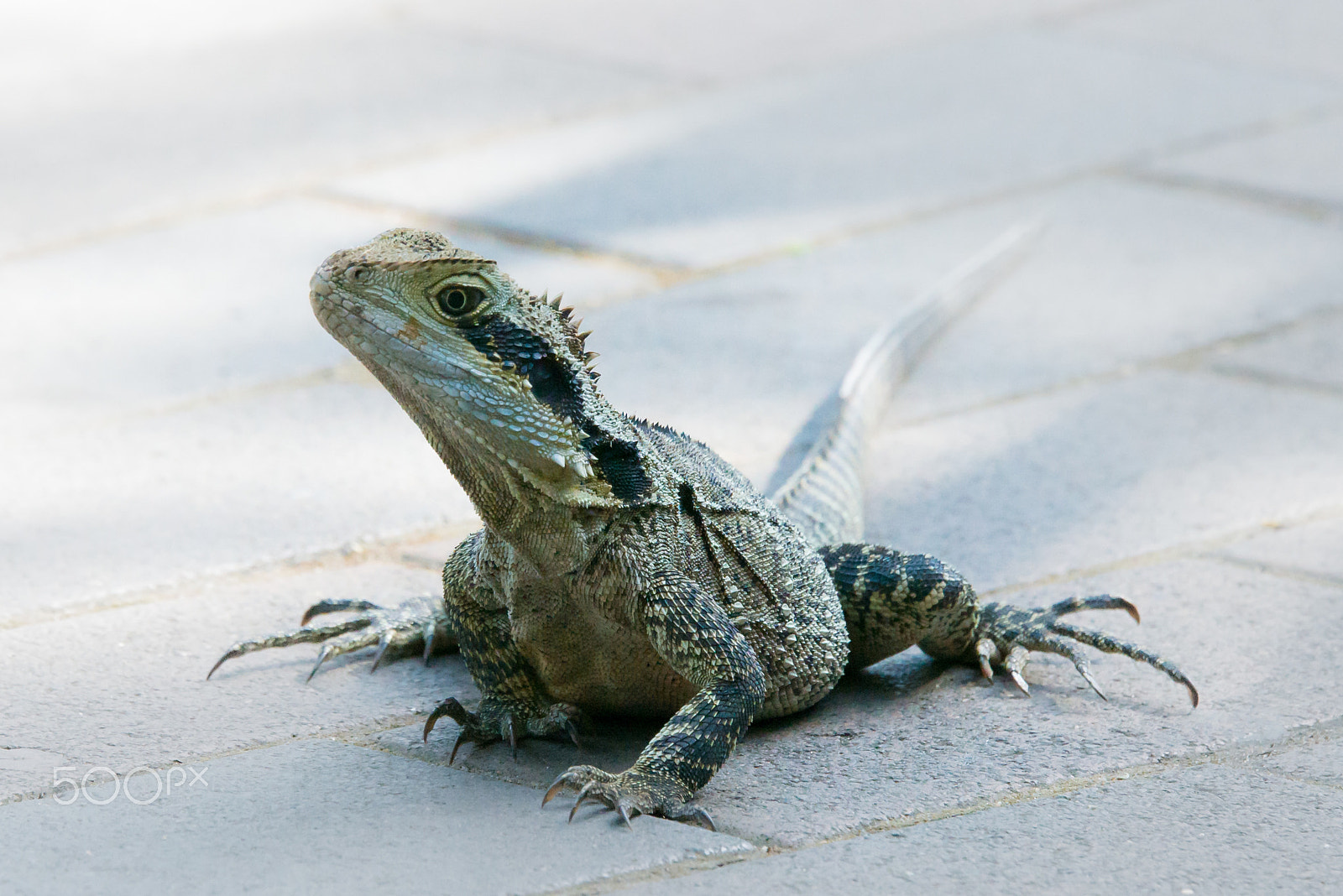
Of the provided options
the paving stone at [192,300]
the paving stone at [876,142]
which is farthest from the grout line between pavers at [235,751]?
the paving stone at [876,142]

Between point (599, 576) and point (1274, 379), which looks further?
point (1274, 379)

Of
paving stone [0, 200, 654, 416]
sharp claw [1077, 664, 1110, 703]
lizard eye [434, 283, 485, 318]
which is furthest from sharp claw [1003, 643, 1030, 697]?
paving stone [0, 200, 654, 416]

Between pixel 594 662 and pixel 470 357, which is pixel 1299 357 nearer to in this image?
pixel 594 662

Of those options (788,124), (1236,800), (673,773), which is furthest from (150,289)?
(1236,800)

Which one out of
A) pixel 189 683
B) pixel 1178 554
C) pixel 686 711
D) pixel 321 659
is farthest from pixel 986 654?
pixel 189 683

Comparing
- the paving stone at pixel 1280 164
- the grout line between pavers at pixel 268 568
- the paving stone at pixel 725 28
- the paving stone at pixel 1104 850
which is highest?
the paving stone at pixel 725 28

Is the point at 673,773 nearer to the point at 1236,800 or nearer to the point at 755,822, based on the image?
the point at 755,822

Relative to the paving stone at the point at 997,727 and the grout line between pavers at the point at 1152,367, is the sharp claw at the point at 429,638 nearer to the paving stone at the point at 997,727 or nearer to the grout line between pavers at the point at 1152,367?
the paving stone at the point at 997,727
